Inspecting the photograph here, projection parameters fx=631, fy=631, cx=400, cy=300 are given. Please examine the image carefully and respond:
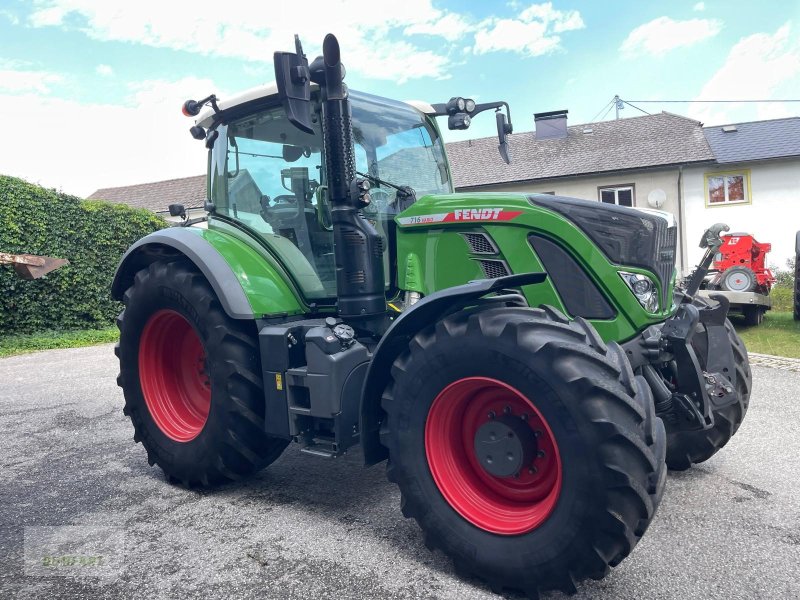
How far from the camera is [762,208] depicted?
19078 millimetres

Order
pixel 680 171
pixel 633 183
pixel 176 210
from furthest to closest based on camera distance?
pixel 633 183 → pixel 680 171 → pixel 176 210

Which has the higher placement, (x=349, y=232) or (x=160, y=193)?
(x=160, y=193)

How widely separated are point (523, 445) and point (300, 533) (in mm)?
1249

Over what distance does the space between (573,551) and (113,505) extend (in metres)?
2.61

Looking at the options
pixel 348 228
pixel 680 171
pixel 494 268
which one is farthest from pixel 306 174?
pixel 680 171

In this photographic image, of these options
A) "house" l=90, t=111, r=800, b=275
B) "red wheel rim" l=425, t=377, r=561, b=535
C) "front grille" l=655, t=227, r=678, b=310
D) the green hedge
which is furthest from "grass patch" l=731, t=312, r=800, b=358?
the green hedge

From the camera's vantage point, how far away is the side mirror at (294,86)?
9.26 ft

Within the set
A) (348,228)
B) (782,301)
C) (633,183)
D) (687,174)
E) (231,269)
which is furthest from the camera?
(633,183)

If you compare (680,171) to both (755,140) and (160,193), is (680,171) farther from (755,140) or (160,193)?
(160,193)

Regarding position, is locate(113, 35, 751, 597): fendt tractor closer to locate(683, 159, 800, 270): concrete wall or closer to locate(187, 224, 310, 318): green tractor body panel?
locate(187, 224, 310, 318): green tractor body panel

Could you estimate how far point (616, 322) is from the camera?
9.77 feet

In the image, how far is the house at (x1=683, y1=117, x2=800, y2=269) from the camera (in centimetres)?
1869

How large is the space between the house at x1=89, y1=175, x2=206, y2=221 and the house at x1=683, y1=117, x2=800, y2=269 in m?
17.6

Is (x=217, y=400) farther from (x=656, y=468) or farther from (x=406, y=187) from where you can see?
(x=656, y=468)
